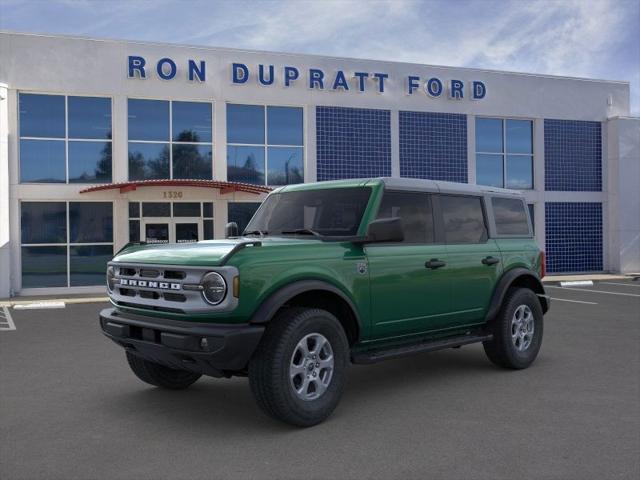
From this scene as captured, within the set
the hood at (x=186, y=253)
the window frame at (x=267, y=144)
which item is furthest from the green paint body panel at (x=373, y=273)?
the window frame at (x=267, y=144)

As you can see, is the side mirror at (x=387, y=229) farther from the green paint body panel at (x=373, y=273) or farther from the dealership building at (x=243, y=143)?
the dealership building at (x=243, y=143)

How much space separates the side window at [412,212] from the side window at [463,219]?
0.25 meters

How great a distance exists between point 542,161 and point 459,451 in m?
20.8

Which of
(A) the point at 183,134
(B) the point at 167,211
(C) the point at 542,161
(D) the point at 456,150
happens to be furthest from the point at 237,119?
(C) the point at 542,161

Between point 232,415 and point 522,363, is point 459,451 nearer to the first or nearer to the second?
point 232,415

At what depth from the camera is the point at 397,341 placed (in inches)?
231

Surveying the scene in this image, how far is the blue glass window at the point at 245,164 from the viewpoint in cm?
1958

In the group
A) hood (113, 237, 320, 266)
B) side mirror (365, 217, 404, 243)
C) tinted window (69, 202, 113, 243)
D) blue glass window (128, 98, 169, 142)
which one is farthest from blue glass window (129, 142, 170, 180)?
side mirror (365, 217, 404, 243)

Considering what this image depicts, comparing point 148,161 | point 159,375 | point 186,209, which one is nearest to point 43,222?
point 148,161

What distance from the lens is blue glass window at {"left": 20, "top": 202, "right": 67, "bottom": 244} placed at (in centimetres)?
1784

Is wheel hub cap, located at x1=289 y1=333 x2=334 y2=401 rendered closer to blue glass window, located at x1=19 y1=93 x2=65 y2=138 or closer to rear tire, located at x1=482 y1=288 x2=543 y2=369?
rear tire, located at x1=482 y1=288 x2=543 y2=369

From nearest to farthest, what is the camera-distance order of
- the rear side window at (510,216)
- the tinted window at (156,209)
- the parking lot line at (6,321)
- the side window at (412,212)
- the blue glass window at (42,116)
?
1. the side window at (412,212)
2. the rear side window at (510,216)
3. the parking lot line at (6,321)
4. the blue glass window at (42,116)
5. the tinted window at (156,209)

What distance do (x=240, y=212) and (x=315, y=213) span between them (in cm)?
1388

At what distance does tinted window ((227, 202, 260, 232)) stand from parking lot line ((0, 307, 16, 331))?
23.8 feet
